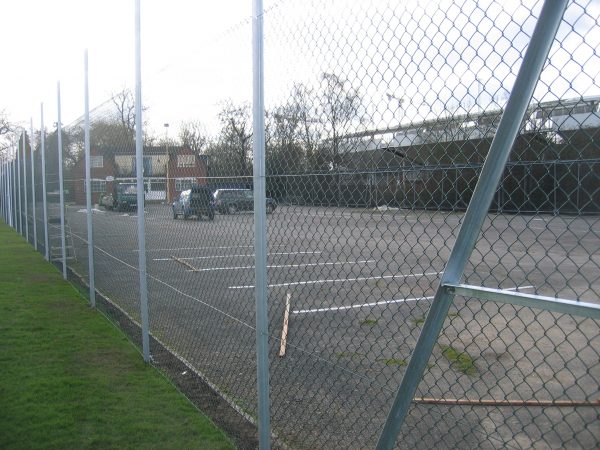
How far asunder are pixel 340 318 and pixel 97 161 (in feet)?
12.4

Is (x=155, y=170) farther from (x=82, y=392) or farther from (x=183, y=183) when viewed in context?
(x=82, y=392)

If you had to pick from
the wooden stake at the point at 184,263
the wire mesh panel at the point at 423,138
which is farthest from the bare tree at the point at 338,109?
the wooden stake at the point at 184,263

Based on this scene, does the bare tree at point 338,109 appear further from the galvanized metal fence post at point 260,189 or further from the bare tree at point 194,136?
the bare tree at point 194,136

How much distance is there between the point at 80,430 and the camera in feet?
12.7

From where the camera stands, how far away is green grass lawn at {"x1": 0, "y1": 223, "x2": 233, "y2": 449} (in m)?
3.78

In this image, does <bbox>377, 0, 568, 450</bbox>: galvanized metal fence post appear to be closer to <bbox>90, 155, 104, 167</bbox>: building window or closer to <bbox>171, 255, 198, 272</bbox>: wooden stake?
<bbox>171, 255, 198, 272</bbox>: wooden stake

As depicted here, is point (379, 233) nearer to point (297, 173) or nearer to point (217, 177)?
point (297, 173)

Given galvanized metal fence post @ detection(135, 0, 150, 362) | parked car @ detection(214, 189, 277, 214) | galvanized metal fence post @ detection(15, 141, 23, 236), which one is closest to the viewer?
parked car @ detection(214, 189, 277, 214)

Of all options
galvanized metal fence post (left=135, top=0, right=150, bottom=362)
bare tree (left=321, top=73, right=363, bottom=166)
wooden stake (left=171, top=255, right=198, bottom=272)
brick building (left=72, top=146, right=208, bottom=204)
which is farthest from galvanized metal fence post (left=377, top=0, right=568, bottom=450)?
galvanized metal fence post (left=135, top=0, right=150, bottom=362)

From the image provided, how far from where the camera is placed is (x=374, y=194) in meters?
2.52

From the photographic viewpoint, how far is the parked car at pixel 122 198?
603 cm

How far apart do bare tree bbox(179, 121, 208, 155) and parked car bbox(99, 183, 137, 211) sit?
1093mm

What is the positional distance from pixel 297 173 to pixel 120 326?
172 inches

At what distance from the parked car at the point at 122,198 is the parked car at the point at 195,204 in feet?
3.75
